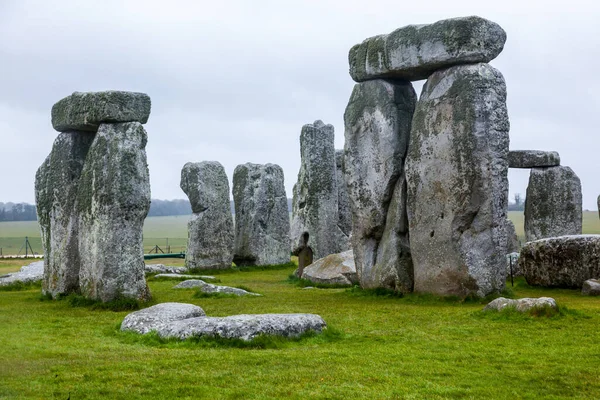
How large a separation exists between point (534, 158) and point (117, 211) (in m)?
16.3

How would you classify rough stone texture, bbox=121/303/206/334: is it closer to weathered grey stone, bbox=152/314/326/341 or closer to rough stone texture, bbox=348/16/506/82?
weathered grey stone, bbox=152/314/326/341

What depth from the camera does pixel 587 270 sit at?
16406mm

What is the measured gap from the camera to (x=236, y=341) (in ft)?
30.9

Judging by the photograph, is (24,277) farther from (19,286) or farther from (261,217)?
(261,217)

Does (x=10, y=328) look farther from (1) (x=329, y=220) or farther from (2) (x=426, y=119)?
(1) (x=329, y=220)

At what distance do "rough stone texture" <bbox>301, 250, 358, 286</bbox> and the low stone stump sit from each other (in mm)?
8567

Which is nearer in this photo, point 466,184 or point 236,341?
point 236,341

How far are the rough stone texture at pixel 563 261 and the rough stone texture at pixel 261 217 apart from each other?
11.4 m

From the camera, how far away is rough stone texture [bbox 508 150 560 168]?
86.3 feet

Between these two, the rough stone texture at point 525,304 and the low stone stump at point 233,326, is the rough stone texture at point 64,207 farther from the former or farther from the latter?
the rough stone texture at point 525,304

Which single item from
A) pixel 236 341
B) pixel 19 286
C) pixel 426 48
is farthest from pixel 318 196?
pixel 236 341

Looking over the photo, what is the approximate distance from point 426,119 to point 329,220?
8.37 meters

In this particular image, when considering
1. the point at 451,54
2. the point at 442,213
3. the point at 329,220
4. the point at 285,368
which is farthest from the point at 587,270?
the point at 285,368

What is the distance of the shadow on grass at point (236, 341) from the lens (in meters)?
9.38
